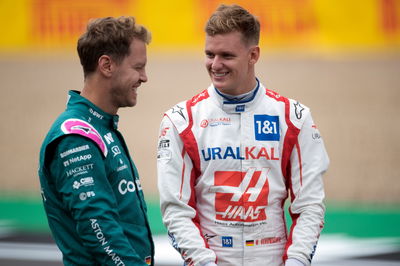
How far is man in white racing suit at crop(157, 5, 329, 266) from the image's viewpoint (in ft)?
11.1

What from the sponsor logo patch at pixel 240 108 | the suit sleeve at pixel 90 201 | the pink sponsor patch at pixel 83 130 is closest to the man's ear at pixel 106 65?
the pink sponsor patch at pixel 83 130

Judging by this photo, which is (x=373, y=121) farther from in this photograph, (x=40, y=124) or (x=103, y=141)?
(x=103, y=141)

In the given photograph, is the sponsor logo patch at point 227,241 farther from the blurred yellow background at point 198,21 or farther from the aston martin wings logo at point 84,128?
the blurred yellow background at point 198,21

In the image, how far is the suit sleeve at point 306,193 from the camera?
3.34 m

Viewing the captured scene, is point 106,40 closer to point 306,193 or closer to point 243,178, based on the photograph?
point 243,178

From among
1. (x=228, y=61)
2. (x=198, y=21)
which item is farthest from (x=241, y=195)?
(x=198, y=21)

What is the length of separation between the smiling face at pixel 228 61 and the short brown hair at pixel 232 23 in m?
0.03

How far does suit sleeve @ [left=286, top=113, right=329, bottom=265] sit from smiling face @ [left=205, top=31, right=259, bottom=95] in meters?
0.44

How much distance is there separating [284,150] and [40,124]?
907 cm

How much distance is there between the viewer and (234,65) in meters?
3.45

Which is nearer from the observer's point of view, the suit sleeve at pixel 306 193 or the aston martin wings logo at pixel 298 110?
the suit sleeve at pixel 306 193

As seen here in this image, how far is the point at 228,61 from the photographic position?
3.45 metres

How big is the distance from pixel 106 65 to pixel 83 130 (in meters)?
0.36

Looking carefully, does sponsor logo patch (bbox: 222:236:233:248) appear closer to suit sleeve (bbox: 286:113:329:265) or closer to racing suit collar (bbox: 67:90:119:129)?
suit sleeve (bbox: 286:113:329:265)
